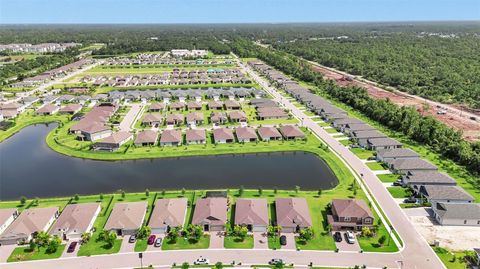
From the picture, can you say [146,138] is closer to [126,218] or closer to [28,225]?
[126,218]

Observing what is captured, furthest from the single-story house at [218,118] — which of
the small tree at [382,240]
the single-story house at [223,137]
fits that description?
the small tree at [382,240]

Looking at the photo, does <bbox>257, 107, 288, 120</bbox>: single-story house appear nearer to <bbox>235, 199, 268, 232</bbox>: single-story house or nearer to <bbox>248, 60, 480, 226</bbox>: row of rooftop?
<bbox>248, 60, 480, 226</bbox>: row of rooftop

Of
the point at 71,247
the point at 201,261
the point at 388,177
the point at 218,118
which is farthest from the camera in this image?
the point at 218,118

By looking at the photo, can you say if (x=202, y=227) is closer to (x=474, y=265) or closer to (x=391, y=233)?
(x=391, y=233)

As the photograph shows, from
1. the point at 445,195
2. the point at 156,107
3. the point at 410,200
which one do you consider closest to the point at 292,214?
the point at 410,200

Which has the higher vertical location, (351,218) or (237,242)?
(351,218)

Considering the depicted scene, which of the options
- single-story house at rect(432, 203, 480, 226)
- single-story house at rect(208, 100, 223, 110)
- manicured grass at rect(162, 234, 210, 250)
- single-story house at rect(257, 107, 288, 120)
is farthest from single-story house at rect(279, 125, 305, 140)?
manicured grass at rect(162, 234, 210, 250)

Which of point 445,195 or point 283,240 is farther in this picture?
point 445,195
